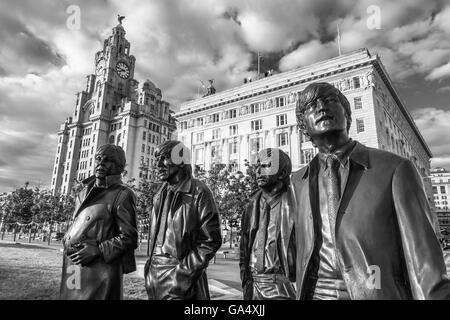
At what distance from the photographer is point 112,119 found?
7731 cm

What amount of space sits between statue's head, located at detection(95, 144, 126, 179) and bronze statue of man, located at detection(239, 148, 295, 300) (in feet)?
5.99

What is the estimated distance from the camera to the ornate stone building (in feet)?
243

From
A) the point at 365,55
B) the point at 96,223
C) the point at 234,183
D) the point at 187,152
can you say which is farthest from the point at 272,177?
the point at 365,55

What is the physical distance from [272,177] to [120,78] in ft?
286

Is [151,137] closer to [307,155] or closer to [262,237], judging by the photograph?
[307,155]

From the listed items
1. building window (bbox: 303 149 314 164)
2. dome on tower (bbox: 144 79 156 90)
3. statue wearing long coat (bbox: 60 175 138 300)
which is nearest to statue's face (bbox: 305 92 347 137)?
statue wearing long coat (bbox: 60 175 138 300)

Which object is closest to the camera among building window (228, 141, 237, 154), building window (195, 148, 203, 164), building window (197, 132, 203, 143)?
building window (228, 141, 237, 154)

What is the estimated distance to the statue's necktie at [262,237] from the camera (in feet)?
10.6

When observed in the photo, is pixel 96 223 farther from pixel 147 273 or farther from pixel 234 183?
pixel 234 183

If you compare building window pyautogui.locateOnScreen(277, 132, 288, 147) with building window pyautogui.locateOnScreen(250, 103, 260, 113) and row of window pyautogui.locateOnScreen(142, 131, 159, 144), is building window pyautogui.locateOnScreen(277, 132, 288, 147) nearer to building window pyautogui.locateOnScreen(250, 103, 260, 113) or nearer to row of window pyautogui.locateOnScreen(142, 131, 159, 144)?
building window pyautogui.locateOnScreen(250, 103, 260, 113)

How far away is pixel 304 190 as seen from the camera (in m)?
2.11

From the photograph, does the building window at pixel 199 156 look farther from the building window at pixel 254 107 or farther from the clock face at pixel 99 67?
the clock face at pixel 99 67

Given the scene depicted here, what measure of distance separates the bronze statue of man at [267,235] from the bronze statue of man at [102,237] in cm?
139

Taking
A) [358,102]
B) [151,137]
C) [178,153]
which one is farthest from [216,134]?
[178,153]
